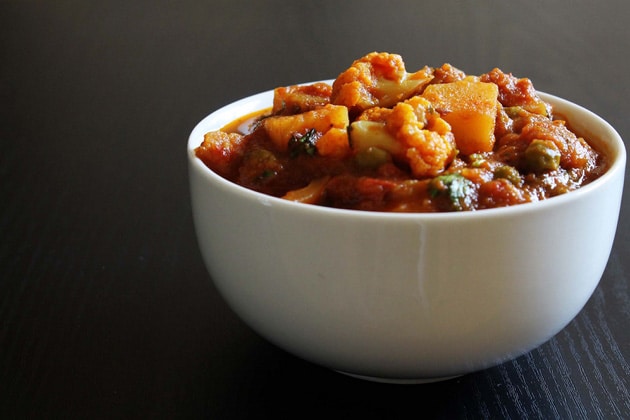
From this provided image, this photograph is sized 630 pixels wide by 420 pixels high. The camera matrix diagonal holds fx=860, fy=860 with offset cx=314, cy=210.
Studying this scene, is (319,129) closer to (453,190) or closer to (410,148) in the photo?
(410,148)

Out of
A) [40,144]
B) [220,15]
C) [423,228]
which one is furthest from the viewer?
[220,15]

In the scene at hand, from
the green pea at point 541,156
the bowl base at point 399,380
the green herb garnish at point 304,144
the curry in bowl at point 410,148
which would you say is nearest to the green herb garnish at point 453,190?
the curry in bowl at point 410,148

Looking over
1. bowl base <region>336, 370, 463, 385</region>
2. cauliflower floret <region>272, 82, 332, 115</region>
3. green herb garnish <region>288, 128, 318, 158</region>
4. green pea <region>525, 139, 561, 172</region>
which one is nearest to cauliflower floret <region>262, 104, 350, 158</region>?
green herb garnish <region>288, 128, 318, 158</region>

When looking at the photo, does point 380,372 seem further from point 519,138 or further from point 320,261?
point 519,138

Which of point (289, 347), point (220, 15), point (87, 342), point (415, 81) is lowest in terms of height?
point (220, 15)

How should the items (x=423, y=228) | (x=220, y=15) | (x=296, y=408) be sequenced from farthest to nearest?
(x=220, y=15)
(x=296, y=408)
(x=423, y=228)

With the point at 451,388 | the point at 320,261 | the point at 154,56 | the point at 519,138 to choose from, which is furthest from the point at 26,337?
the point at 154,56

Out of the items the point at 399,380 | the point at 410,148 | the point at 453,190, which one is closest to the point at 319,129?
the point at 410,148
